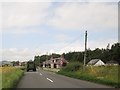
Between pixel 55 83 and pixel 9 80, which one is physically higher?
pixel 9 80

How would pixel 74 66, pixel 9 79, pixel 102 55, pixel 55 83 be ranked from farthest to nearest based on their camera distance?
1. pixel 102 55
2. pixel 74 66
3. pixel 55 83
4. pixel 9 79

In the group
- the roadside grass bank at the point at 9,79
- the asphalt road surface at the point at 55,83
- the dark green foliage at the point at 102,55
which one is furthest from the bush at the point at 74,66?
the dark green foliage at the point at 102,55

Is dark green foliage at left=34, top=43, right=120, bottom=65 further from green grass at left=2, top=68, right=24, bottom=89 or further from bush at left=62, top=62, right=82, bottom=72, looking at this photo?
green grass at left=2, top=68, right=24, bottom=89

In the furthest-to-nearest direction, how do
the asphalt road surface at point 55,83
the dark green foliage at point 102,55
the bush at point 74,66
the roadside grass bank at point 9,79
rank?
the dark green foliage at point 102,55 → the bush at point 74,66 → the asphalt road surface at point 55,83 → the roadside grass bank at point 9,79

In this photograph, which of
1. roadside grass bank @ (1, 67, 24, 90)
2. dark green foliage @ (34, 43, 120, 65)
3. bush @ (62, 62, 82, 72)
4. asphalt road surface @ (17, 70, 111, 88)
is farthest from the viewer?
dark green foliage @ (34, 43, 120, 65)

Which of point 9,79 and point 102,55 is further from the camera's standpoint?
point 102,55

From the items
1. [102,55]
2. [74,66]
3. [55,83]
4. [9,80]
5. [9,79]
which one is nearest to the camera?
[9,80]

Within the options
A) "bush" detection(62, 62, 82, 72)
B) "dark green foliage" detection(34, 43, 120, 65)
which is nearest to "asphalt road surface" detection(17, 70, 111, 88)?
"bush" detection(62, 62, 82, 72)

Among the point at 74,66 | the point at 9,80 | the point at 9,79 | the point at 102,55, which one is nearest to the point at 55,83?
the point at 9,79

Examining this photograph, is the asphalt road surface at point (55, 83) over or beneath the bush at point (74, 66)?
beneath

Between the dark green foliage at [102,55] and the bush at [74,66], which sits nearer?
the bush at [74,66]

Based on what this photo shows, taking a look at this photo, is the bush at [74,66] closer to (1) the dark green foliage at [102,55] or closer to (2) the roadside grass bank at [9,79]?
(2) the roadside grass bank at [9,79]

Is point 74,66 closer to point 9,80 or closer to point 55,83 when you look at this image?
point 55,83

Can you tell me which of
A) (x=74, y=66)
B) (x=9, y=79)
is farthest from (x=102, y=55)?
(x=9, y=79)
